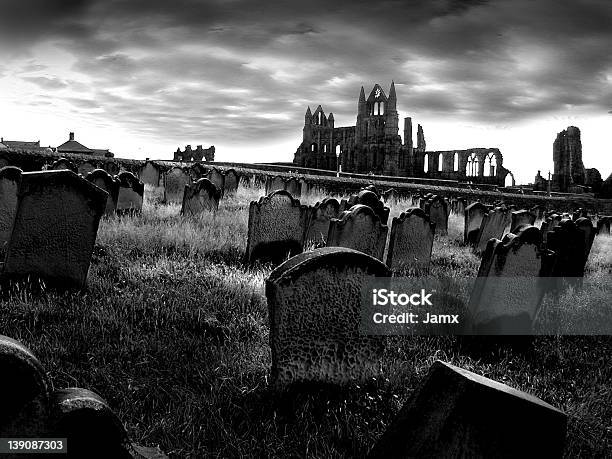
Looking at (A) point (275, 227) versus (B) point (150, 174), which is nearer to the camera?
(A) point (275, 227)

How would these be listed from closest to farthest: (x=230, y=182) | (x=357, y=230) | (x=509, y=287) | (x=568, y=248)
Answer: (x=509, y=287) → (x=357, y=230) → (x=568, y=248) → (x=230, y=182)

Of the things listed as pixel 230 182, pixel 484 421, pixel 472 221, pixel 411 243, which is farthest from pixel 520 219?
pixel 484 421

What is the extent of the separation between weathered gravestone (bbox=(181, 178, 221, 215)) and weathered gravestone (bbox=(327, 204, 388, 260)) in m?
4.73

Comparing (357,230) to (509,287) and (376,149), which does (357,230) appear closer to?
(509,287)

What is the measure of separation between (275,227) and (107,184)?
11.8 ft

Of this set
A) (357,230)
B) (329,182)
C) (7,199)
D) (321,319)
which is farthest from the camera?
(329,182)

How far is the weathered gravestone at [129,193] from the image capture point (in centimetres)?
994

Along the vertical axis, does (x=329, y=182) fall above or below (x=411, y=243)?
above

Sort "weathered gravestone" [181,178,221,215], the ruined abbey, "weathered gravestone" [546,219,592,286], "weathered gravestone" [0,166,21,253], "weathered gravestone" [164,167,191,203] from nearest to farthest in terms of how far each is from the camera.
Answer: "weathered gravestone" [0,166,21,253] < "weathered gravestone" [546,219,592,286] < "weathered gravestone" [181,178,221,215] < "weathered gravestone" [164,167,191,203] < the ruined abbey

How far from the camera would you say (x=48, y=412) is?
1536 millimetres

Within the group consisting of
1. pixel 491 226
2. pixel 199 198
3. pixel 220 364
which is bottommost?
pixel 220 364

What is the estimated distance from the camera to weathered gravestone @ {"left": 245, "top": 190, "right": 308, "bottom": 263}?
21.8 feet

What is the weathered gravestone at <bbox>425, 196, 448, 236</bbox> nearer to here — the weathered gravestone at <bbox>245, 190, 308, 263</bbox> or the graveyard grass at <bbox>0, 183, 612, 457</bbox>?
the weathered gravestone at <bbox>245, 190, 308, 263</bbox>

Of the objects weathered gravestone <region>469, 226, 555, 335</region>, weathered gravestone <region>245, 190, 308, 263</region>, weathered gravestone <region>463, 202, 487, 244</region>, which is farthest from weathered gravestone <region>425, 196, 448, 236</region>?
weathered gravestone <region>469, 226, 555, 335</region>
